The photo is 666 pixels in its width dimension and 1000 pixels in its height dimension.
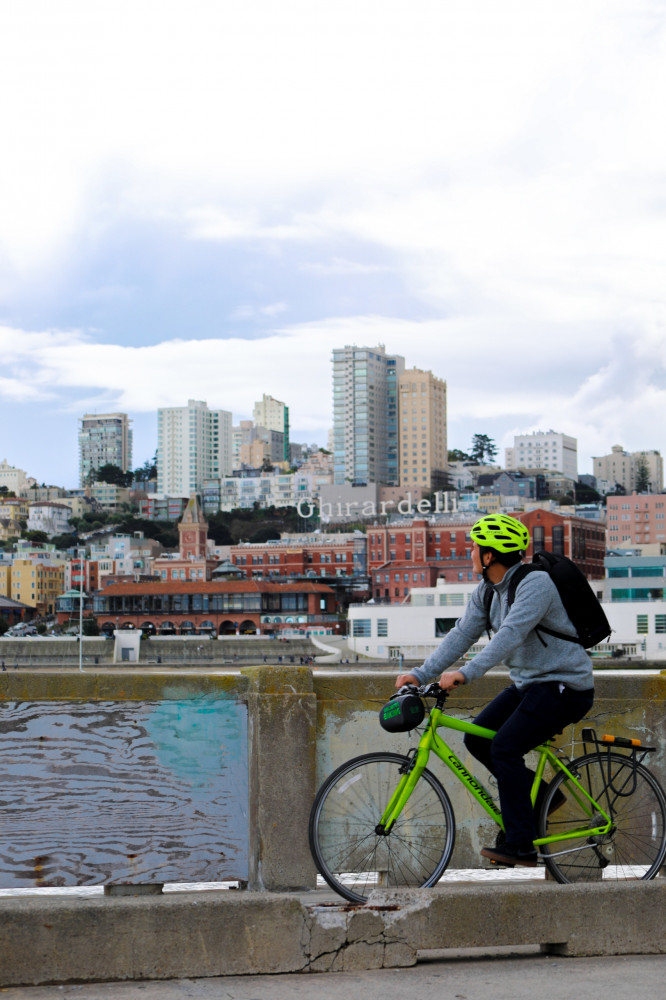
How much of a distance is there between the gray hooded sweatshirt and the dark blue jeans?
0.08m

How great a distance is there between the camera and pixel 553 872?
5777mm

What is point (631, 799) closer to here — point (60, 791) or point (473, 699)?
point (473, 699)

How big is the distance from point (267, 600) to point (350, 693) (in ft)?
388

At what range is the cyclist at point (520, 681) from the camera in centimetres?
554

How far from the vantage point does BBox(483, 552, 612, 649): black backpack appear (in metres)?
5.63

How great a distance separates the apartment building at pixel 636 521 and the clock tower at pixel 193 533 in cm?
5224

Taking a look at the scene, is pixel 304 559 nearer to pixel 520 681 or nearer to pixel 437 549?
pixel 437 549

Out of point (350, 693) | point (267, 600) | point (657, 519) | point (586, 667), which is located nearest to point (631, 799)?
point (586, 667)

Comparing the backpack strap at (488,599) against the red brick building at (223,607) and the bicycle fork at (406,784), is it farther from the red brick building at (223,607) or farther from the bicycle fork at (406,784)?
the red brick building at (223,607)

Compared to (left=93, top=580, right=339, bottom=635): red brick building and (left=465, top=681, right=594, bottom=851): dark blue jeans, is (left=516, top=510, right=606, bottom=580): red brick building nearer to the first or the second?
(left=93, top=580, right=339, bottom=635): red brick building

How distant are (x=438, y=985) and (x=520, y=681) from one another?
1.56 metres

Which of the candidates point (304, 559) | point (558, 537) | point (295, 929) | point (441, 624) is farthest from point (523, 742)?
point (304, 559)

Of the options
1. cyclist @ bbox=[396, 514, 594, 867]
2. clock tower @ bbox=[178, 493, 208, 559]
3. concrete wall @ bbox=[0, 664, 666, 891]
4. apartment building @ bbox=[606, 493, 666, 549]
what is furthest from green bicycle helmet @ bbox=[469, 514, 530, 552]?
clock tower @ bbox=[178, 493, 208, 559]

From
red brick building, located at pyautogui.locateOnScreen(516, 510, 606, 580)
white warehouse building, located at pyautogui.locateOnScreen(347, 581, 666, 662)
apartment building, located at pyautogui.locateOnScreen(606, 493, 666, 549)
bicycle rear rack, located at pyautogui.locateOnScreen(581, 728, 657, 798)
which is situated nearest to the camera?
bicycle rear rack, located at pyautogui.locateOnScreen(581, 728, 657, 798)
